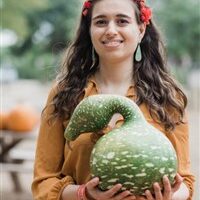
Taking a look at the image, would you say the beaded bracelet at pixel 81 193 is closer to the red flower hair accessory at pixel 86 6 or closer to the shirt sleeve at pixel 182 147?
the shirt sleeve at pixel 182 147

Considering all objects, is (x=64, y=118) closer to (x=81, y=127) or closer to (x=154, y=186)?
(x=81, y=127)

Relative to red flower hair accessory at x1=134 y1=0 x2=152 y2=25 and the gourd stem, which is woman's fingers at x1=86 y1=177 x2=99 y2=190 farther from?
red flower hair accessory at x1=134 y1=0 x2=152 y2=25

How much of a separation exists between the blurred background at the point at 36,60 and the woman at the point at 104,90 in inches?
13.7

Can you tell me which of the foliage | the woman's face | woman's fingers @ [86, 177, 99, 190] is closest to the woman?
the woman's face

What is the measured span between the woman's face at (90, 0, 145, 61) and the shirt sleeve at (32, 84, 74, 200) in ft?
1.09

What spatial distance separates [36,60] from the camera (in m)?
31.5

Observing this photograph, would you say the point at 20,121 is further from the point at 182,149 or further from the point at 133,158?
the point at 133,158

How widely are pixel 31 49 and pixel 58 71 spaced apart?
30.1 metres

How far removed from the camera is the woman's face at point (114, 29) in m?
1.97

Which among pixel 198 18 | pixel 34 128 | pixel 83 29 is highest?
pixel 198 18

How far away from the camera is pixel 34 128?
589cm

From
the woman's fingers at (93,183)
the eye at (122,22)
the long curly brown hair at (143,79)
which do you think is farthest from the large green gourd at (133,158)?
the eye at (122,22)

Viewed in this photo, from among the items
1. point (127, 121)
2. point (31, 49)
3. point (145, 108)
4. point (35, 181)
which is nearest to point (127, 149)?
point (127, 121)

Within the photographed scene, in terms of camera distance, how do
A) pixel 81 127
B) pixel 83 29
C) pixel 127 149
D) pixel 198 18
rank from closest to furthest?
pixel 127 149 < pixel 81 127 < pixel 83 29 < pixel 198 18
